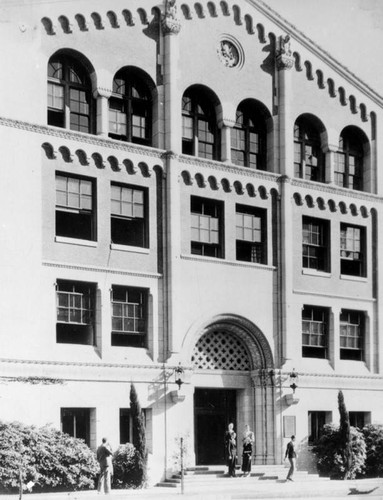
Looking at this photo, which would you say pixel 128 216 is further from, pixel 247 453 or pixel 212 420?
pixel 247 453

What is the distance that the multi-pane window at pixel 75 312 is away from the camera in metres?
31.8

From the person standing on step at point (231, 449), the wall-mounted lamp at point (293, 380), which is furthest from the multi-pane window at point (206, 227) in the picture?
the person standing on step at point (231, 449)

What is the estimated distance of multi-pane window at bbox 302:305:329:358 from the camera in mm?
37969

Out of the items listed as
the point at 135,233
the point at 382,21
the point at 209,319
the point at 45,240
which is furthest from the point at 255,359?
the point at 382,21

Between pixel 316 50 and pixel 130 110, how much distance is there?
9.33 m

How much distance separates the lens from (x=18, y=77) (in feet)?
102

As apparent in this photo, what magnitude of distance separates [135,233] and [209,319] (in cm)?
420

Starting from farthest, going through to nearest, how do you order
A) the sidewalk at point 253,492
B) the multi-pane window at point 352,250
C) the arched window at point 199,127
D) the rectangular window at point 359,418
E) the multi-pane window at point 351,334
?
1. the multi-pane window at point 352,250
2. the multi-pane window at point 351,334
3. the rectangular window at point 359,418
4. the arched window at point 199,127
5. the sidewalk at point 253,492

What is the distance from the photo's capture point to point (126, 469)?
31234 millimetres

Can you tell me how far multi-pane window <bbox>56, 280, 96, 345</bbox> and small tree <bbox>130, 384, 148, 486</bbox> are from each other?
2.59 meters

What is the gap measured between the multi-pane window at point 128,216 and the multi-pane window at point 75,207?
3.04 ft

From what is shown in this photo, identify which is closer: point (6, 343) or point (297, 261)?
point (6, 343)

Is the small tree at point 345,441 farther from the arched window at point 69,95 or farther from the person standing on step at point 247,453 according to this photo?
the arched window at point 69,95

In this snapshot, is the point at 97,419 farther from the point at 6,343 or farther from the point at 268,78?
the point at 268,78
